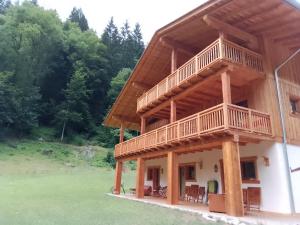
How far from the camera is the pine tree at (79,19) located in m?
55.7

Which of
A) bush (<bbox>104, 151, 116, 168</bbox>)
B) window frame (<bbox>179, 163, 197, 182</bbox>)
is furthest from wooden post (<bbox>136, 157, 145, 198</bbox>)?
bush (<bbox>104, 151, 116, 168</bbox>)

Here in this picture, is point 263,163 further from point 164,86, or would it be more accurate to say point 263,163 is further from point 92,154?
point 92,154

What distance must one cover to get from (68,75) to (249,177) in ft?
132

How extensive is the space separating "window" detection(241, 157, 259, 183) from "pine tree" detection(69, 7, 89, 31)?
50899 mm

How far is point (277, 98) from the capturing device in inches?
444

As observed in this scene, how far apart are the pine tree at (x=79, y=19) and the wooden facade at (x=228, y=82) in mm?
44380

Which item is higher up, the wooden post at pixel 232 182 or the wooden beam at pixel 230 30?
the wooden beam at pixel 230 30

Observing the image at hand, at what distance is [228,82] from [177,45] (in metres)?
5.12

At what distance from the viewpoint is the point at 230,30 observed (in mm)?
11156

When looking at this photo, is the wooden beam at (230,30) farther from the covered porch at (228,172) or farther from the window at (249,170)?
the window at (249,170)

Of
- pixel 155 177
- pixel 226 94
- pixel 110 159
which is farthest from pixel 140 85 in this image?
pixel 110 159

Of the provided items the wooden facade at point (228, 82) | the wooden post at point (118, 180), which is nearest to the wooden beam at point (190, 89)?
the wooden facade at point (228, 82)

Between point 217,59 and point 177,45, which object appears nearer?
point 217,59

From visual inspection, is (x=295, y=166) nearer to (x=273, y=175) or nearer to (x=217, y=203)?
(x=273, y=175)
